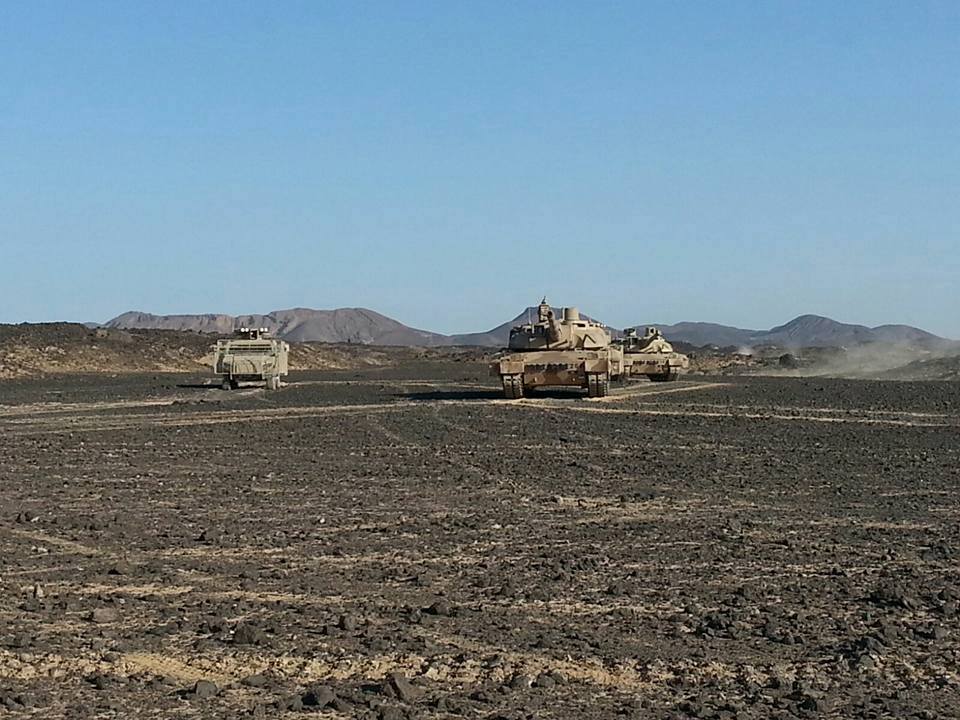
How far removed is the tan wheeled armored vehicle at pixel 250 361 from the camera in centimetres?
3991

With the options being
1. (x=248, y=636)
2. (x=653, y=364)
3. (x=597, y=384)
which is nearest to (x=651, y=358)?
(x=653, y=364)

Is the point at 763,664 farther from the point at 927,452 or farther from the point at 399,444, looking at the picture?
the point at 399,444

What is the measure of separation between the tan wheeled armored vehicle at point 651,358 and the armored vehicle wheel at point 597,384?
11799mm

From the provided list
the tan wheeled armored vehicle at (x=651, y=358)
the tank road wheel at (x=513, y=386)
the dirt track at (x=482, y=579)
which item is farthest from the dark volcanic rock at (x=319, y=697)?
the tan wheeled armored vehicle at (x=651, y=358)

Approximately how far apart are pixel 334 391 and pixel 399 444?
19128 mm

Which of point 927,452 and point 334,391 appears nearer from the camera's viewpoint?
point 927,452

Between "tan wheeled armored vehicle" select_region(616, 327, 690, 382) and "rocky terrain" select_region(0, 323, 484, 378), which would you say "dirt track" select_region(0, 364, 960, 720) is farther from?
"rocky terrain" select_region(0, 323, 484, 378)

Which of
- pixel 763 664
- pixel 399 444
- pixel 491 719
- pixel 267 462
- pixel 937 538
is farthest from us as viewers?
pixel 399 444

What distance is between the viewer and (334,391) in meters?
38.8

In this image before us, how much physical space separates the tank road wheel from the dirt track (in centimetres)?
1230

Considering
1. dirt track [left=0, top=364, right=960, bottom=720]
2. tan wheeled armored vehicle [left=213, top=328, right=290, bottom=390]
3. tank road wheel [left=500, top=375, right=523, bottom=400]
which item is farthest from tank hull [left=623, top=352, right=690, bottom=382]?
dirt track [left=0, top=364, right=960, bottom=720]

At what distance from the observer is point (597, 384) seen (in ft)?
107

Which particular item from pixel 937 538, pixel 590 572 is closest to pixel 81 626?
pixel 590 572

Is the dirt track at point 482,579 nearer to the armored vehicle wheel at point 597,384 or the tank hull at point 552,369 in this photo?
the tank hull at point 552,369
